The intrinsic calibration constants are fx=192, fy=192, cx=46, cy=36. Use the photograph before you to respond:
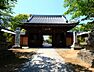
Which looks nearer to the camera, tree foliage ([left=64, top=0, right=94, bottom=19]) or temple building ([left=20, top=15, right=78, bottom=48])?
tree foliage ([left=64, top=0, right=94, bottom=19])

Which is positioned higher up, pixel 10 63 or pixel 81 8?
pixel 81 8

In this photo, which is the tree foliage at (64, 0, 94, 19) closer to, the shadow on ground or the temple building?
the shadow on ground

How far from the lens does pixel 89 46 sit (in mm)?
15289

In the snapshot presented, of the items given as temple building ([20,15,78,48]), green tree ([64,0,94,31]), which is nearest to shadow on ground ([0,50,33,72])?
green tree ([64,0,94,31])

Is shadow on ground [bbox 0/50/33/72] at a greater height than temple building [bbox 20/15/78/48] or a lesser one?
lesser

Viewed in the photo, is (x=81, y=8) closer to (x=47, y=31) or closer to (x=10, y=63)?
(x=10, y=63)

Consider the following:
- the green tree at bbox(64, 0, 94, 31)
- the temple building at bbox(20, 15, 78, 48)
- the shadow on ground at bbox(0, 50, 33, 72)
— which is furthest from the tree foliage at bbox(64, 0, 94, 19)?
the temple building at bbox(20, 15, 78, 48)

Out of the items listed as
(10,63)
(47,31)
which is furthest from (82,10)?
(47,31)

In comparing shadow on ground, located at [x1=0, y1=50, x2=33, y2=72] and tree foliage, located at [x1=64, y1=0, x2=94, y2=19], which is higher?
tree foliage, located at [x1=64, y1=0, x2=94, y2=19]

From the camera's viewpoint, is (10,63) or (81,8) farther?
(10,63)

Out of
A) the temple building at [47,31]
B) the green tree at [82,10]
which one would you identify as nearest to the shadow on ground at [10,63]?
the green tree at [82,10]

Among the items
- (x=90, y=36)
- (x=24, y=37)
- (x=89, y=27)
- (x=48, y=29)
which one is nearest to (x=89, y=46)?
(x=90, y=36)

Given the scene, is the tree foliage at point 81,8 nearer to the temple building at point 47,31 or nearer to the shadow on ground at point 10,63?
the shadow on ground at point 10,63

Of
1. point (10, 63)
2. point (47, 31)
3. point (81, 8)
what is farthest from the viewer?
point (47, 31)
